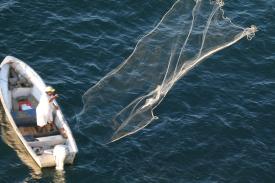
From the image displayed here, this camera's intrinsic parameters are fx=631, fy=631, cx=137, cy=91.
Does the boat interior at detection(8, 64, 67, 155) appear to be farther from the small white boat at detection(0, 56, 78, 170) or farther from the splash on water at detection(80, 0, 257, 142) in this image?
the splash on water at detection(80, 0, 257, 142)

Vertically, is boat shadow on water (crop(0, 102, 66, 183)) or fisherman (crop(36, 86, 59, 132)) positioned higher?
fisherman (crop(36, 86, 59, 132))

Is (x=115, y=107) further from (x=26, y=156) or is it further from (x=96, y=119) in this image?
(x=26, y=156)

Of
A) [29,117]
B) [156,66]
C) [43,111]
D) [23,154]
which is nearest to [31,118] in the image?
[29,117]

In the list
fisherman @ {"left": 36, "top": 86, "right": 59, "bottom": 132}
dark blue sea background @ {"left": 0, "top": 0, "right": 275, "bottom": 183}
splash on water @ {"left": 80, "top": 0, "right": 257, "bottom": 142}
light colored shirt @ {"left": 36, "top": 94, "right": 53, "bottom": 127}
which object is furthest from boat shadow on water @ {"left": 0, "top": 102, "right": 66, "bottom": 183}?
splash on water @ {"left": 80, "top": 0, "right": 257, "bottom": 142}

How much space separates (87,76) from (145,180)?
9.24 m

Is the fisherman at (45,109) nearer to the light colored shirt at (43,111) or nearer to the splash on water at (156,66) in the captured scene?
the light colored shirt at (43,111)

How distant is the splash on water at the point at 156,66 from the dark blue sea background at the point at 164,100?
208cm

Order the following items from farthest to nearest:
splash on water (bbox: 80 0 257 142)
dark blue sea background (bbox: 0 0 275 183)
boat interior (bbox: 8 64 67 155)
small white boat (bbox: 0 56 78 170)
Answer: dark blue sea background (bbox: 0 0 275 183) → boat interior (bbox: 8 64 67 155) → splash on water (bbox: 80 0 257 142) → small white boat (bbox: 0 56 78 170)

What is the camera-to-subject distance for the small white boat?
104ft

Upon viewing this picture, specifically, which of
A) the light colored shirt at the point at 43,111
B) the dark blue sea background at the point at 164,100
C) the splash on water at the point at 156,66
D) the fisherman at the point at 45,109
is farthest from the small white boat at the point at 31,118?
the splash on water at the point at 156,66

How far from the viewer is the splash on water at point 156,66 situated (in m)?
32.7

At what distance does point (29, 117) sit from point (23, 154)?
2465mm

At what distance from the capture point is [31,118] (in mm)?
34375

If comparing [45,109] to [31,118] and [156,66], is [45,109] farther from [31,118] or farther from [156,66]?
[156,66]
